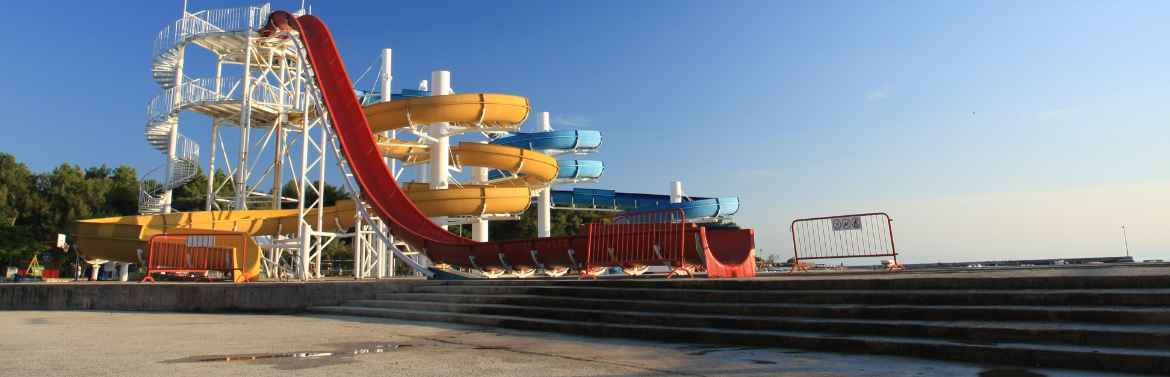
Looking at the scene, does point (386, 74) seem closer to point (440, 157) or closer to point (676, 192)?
point (440, 157)

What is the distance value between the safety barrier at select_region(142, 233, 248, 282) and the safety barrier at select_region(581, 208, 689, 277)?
9.70 metres

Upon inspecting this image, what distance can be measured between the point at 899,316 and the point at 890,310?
113 mm

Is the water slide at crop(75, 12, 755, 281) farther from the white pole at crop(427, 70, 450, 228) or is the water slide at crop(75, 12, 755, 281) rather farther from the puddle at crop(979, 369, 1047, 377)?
the puddle at crop(979, 369, 1047, 377)

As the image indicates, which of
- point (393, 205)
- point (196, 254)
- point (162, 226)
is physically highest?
point (393, 205)

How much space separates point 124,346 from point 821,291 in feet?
26.6

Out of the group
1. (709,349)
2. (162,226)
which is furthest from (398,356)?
(162,226)

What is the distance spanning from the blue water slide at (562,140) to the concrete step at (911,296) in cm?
2404

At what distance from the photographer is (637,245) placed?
44.4 ft

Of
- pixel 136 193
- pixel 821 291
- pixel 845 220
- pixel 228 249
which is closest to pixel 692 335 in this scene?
pixel 821 291

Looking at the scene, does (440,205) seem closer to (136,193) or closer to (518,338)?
(518,338)

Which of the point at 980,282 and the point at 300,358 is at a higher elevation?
the point at 980,282

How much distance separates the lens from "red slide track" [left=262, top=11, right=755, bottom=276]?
14577 mm

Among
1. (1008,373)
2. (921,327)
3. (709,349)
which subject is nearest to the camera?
(1008,373)

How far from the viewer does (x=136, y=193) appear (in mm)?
51688
